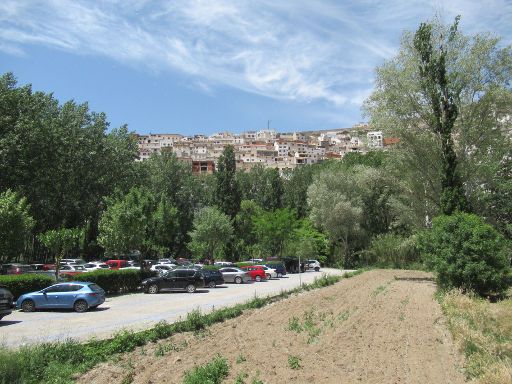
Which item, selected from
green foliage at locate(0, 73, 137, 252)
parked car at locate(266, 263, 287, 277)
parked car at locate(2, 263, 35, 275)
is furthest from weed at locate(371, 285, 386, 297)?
green foliage at locate(0, 73, 137, 252)

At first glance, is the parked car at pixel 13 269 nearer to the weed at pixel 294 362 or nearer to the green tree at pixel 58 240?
the green tree at pixel 58 240

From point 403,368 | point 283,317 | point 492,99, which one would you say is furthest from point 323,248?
point 403,368

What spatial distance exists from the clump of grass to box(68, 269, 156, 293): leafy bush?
18922 millimetres

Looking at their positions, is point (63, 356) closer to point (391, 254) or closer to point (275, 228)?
point (391, 254)

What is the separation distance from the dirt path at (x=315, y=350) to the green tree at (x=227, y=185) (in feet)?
145

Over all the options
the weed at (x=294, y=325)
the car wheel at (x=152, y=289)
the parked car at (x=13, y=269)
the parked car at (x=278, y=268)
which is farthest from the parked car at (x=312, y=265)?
the weed at (x=294, y=325)

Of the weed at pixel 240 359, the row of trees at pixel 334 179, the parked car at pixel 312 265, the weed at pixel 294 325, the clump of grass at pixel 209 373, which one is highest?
the row of trees at pixel 334 179

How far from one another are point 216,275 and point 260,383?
27.0 meters

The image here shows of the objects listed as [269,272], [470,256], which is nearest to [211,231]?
[269,272]

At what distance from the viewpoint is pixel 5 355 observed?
30.7ft

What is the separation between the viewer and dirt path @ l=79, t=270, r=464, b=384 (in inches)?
381

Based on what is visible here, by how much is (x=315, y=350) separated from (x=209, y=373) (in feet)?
11.8

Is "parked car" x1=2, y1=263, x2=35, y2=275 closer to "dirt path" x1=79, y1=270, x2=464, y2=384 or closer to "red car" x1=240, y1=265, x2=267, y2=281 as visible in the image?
"red car" x1=240, y1=265, x2=267, y2=281

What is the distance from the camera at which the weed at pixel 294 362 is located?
10.1 metres
